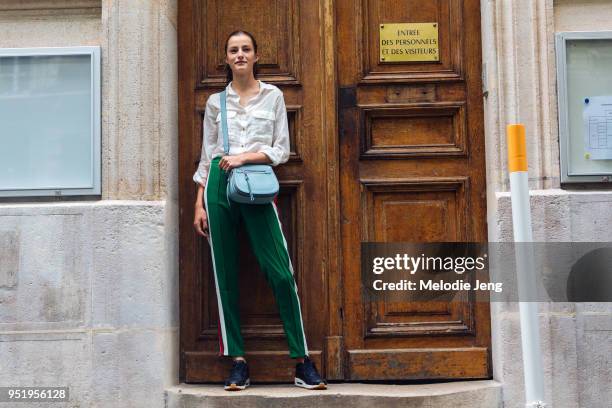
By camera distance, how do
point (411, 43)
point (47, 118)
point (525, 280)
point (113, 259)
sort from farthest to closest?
point (411, 43) < point (47, 118) < point (113, 259) < point (525, 280)

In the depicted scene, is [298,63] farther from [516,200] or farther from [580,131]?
[516,200]

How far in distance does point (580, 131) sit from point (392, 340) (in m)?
1.77

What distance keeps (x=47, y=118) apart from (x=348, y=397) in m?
2.58

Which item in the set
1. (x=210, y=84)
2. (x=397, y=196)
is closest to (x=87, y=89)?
(x=210, y=84)

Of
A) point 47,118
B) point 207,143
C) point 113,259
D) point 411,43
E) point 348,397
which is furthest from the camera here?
point 411,43

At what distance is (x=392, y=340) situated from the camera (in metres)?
5.63

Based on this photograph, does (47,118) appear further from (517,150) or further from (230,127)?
(517,150)

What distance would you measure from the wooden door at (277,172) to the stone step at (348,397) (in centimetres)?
33

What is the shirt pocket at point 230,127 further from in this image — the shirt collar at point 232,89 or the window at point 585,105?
the window at point 585,105

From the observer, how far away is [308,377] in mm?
5273

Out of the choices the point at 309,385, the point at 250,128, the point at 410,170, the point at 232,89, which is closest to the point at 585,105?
the point at 410,170

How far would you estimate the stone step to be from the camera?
16.8ft

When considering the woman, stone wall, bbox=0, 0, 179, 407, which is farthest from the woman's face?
stone wall, bbox=0, 0, 179, 407

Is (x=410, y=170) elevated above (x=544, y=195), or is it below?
above
